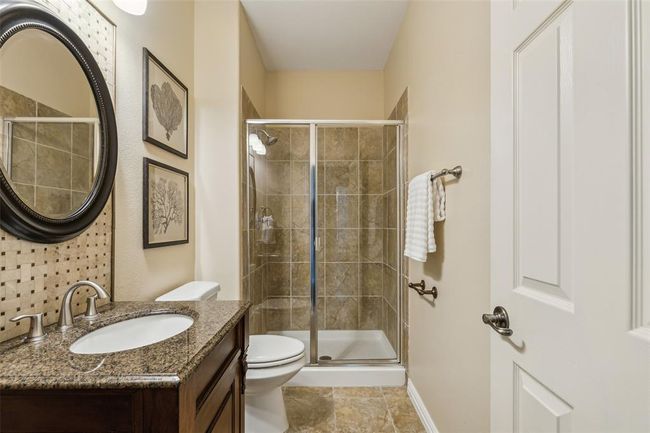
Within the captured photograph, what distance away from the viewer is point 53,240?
93 cm

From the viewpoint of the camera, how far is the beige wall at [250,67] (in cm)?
213

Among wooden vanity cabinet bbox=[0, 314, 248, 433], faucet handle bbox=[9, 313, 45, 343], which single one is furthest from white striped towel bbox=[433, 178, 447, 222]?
faucet handle bbox=[9, 313, 45, 343]

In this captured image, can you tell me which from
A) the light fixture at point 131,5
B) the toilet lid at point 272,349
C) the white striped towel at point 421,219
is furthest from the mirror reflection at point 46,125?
the white striped towel at point 421,219

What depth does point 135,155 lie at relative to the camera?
54.8 inches

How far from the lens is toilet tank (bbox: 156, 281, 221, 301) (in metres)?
1.50

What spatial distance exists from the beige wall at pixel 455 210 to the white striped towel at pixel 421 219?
0.08 meters

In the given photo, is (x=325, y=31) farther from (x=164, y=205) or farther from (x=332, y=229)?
(x=164, y=205)

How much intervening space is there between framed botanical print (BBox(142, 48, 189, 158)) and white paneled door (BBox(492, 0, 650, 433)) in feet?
4.81

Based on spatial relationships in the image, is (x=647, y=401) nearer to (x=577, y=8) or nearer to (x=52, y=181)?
(x=577, y=8)

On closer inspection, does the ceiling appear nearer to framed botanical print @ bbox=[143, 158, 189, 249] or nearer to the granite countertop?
framed botanical print @ bbox=[143, 158, 189, 249]

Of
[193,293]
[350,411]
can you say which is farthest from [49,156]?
[350,411]

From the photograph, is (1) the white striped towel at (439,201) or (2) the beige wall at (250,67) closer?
(1) the white striped towel at (439,201)

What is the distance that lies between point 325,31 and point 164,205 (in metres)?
1.81

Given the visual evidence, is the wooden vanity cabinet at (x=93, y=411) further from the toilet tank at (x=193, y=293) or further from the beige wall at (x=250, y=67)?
the beige wall at (x=250, y=67)
